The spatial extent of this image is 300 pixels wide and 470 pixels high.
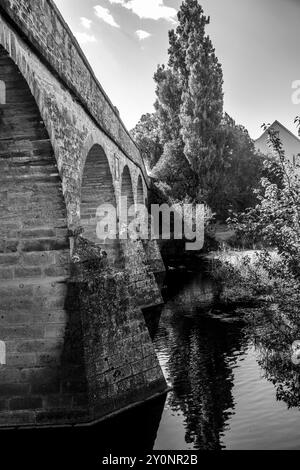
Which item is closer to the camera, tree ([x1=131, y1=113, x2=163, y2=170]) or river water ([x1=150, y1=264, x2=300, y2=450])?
A: river water ([x1=150, y1=264, x2=300, y2=450])

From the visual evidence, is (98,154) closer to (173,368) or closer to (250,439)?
(173,368)

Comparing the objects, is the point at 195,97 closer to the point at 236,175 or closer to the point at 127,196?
the point at 236,175

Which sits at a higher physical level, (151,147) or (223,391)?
(151,147)

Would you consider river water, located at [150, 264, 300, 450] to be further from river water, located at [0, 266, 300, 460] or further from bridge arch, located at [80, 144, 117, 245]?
bridge arch, located at [80, 144, 117, 245]

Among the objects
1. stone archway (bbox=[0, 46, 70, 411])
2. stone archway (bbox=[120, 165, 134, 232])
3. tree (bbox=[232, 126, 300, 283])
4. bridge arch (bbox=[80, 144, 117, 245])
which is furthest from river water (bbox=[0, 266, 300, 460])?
stone archway (bbox=[120, 165, 134, 232])

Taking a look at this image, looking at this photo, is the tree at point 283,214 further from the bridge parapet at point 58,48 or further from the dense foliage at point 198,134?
the dense foliage at point 198,134

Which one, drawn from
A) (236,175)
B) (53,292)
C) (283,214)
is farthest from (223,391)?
(236,175)

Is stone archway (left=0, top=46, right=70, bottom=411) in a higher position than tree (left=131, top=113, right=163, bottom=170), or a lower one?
lower

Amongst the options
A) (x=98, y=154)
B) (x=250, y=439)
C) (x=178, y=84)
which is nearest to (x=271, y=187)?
(x=250, y=439)

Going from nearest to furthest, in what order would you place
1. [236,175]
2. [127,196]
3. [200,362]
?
[200,362], [127,196], [236,175]

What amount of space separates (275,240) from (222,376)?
2.31m

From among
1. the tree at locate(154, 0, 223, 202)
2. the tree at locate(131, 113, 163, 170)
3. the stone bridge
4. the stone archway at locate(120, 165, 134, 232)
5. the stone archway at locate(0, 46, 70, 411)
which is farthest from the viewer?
the tree at locate(131, 113, 163, 170)

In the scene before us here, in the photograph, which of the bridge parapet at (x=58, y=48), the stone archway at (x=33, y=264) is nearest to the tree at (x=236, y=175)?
the bridge parapet at (x=58, y=48)
